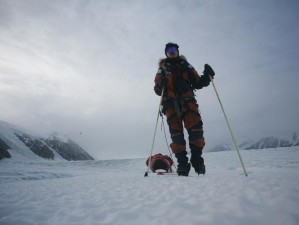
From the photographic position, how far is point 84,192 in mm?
3033

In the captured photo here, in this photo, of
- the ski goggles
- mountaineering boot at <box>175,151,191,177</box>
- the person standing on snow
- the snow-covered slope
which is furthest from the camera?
the snow-covered slope

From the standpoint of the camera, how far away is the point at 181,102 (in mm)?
5078

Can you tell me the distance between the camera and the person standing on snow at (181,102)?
494 centimetres

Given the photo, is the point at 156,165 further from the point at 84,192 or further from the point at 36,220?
the point at 36,220

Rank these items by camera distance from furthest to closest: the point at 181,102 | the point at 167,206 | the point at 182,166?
the point at 181,102
the point at 182,166
the point at 167,206

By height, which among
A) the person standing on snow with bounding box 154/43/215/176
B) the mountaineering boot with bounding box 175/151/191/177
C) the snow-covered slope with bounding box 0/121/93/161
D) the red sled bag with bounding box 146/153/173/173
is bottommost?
the mountaineering boot with bounding box 175/151/191/177

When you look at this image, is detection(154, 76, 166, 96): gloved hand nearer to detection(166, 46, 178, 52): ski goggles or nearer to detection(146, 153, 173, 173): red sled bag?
detection(166, 46, 178, 52): ski goggles

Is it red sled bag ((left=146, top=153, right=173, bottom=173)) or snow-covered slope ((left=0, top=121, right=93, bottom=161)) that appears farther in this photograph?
snow-covered slope ((left=0, top=121, right=93, bottom=161))

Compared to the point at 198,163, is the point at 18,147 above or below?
above

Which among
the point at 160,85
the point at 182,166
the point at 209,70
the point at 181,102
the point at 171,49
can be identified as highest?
the point at 171,49

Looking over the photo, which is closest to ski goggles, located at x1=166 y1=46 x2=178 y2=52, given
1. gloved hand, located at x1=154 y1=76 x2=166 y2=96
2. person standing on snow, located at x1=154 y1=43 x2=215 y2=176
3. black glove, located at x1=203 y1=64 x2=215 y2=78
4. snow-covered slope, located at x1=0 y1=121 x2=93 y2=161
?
person standing on snow, located at x1=154 y1=43 x2=215 y2=176

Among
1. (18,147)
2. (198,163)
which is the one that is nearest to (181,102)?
(198,163)

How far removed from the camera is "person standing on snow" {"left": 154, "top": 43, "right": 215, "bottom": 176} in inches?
195

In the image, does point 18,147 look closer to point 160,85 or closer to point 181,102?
point 160,85
